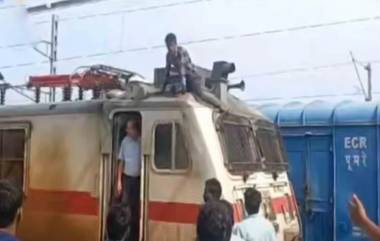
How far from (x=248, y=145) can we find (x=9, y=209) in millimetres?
4557

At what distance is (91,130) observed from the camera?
7305mm

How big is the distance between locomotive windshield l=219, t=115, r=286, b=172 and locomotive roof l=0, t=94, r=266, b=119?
179 mm

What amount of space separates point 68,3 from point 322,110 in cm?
1129

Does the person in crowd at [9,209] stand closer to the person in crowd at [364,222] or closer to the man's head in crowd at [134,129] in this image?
the person in crowd at [364,222]

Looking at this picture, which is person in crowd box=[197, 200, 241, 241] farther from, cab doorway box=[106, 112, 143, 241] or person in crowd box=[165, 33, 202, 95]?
person in crowd box=[165, 33, 202, 95]

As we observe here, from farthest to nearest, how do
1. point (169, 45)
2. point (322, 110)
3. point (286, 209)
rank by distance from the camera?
point (322, 110), point (286, 209), point (169, 45)

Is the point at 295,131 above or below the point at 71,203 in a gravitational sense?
above

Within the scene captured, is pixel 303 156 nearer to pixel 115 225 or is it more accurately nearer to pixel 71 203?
pixel 71 203

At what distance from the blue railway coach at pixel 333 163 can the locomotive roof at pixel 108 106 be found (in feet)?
10.8

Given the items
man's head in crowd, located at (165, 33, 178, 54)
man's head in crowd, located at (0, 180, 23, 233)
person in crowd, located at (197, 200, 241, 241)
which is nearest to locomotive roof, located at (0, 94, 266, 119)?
man's head in crowd, located at (165, 33, 178, 54)

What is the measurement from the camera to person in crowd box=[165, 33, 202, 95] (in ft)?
23.4

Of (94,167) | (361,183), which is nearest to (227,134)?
(94,167)

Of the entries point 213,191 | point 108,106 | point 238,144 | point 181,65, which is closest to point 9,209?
point 213,191

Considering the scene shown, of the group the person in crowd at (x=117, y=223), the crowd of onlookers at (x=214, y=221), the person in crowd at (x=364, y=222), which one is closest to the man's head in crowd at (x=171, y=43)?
the crowd of onlookers at (x=214, y=221)
